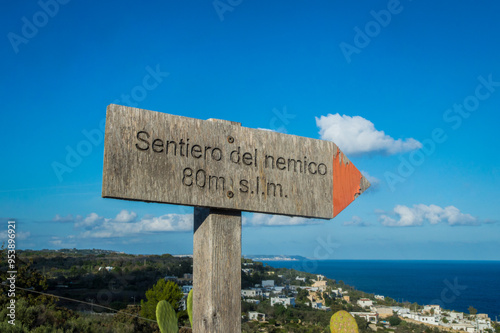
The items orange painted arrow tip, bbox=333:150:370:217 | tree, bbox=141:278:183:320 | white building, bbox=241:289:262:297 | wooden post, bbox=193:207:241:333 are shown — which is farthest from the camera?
white building, bbox=241:289:262:297

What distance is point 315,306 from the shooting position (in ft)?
72.4

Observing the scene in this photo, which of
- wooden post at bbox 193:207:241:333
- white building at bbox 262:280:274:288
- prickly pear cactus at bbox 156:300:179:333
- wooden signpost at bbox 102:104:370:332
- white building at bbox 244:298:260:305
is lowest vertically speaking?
white building at bbox 244:298:260:305

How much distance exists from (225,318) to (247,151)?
736 mm

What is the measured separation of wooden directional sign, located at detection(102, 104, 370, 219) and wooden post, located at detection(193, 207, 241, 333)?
109 millimetres

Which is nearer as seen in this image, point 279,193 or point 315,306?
point 279,193

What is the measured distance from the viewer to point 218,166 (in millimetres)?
1987

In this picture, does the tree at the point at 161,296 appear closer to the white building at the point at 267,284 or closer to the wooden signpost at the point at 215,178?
the white building at the point at 267,284

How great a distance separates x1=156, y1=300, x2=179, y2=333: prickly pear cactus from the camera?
2.19m

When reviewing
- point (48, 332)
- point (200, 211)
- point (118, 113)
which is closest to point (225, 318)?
point (200, 211)

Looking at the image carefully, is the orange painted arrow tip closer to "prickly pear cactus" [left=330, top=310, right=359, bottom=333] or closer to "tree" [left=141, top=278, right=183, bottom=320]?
"prickly pear cactus" [left=330, top=310, right=359, bottom=333]

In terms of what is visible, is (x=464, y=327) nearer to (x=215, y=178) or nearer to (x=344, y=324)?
(x=344, y=324)

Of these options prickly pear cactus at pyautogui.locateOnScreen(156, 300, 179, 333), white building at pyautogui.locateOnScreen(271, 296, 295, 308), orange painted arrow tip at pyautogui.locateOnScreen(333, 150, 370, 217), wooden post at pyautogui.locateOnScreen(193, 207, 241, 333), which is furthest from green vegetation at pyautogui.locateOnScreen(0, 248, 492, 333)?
orange painted arrow tip at pyautogui.locateOnScreen(333, 150, 370, 217)

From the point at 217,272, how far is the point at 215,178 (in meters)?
0.41

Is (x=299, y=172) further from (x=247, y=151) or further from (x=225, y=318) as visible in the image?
(x=225, y=318)
